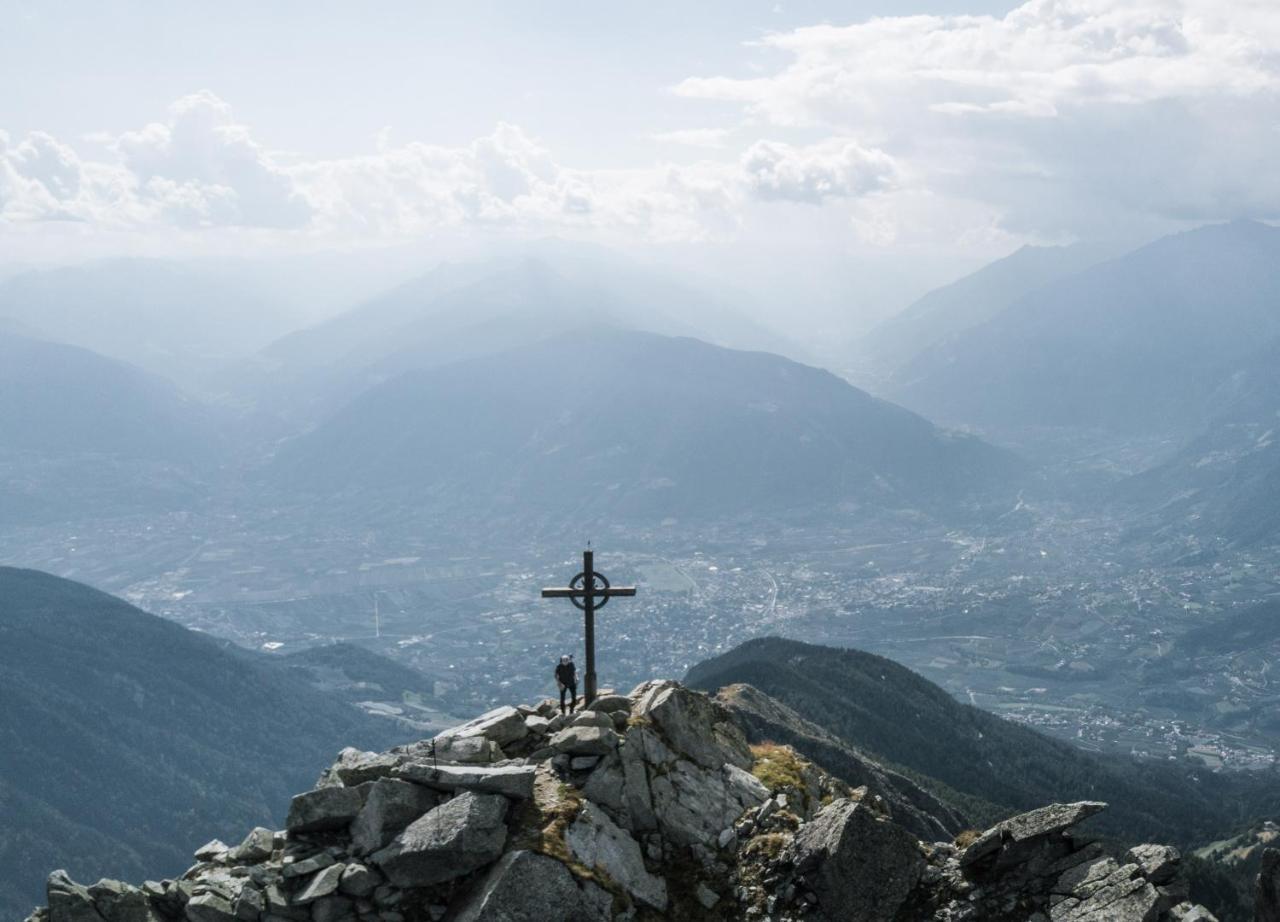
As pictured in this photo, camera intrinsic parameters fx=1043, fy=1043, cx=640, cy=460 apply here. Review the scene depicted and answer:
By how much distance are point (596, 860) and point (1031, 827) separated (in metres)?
10.6

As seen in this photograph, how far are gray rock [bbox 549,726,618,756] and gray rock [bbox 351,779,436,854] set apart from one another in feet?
13.5

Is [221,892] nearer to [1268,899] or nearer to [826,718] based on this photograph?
[1268,899]

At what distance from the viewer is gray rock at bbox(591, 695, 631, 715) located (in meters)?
32.8

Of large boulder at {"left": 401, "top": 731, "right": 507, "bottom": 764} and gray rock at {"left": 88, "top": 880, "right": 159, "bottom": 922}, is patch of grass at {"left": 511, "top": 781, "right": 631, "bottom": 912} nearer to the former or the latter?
large boulder at {"left": 401, "top": 731, "right": 507, "bottom": 764}

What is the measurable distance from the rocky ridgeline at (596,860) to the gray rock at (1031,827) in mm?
49

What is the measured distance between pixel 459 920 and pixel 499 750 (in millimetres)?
6103

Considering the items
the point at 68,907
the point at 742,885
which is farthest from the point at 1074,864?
the point at 68,907

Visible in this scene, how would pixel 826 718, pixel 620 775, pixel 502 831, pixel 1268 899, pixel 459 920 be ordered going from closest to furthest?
pixel 1268 899 → pixel 459 920 → pixel 502 831 → pixel 620 775 → pixel 826 718

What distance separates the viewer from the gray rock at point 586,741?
29.4 meters

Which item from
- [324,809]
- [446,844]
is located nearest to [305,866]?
[324,809]

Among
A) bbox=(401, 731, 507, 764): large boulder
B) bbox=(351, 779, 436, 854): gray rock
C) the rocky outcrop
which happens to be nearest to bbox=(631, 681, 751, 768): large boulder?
bbox=(401, 731, 507, 764): large boulder

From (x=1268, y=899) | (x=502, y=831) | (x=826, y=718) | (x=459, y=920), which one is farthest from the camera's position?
(x=826, y=718)

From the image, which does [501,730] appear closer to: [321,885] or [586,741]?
[586,741]

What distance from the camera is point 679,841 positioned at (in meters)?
27.8
